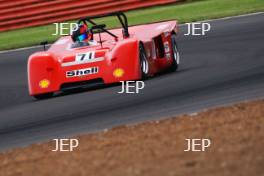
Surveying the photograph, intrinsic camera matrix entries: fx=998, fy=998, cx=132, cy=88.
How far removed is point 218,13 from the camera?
2142cm

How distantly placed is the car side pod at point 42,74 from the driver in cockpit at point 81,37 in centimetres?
55

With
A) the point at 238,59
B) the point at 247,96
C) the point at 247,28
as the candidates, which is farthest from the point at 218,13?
the point at 247,96

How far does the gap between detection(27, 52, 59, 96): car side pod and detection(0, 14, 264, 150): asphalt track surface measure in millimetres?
175

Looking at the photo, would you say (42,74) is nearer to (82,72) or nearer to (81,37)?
(82,72)

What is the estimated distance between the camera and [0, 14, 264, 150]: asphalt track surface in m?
10.5

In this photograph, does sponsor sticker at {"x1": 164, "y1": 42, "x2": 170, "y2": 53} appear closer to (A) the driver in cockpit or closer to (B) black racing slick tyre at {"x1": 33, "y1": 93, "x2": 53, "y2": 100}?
(A) the driver in cockpit

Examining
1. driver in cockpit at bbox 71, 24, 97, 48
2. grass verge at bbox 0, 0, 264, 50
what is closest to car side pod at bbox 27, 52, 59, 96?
driver in cockpit at bbox 71, 24, 97, 48

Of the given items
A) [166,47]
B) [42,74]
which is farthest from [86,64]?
[166,47]

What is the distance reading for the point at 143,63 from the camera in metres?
13.4

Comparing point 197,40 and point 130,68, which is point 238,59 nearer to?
point 130,68

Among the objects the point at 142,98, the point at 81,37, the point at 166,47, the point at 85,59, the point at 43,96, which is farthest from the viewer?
the point at 166,47

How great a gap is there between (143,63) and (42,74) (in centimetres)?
137

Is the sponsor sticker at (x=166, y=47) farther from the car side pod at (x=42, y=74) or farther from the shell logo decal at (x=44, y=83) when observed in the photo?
the shell logo decal at (x=44, y=83)

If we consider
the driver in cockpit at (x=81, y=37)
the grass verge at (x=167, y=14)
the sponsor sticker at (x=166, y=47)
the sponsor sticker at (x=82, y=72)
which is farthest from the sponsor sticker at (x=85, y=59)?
the grass verge at (x=167, y=14)
